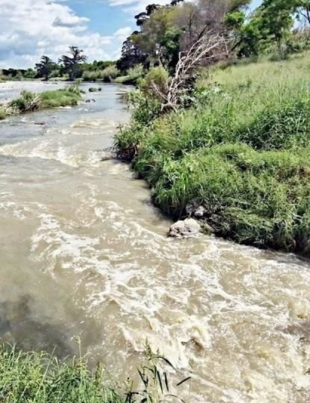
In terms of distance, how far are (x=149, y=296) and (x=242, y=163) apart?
144 inches

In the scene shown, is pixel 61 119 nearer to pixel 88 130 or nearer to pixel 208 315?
pixel 88 130

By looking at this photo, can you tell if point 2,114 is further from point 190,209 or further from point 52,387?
point 52,387

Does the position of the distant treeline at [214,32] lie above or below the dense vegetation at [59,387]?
above

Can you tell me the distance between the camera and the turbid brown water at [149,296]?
3986 mm

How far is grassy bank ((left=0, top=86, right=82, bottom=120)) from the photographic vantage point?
79.2ft

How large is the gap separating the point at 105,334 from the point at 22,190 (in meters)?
5.49

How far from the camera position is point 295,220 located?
645cm

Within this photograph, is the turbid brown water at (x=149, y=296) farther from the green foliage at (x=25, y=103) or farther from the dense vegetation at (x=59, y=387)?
the green foliage at (x=25, y=103)

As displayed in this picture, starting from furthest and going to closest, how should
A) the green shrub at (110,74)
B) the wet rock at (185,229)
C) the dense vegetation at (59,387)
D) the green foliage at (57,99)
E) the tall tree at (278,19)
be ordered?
the green shrub at (110,74)
the tall tree at (278,19)
the green foliage at (57,99)
the wet rock at (185,229)
the dense vegetation at (59,387)

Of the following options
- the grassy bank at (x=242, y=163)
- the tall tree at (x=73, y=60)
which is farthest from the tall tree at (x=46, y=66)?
the grassy bank at (x=242, y=163)

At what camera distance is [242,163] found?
779 cm

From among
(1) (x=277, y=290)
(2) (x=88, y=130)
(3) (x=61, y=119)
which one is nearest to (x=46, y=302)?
(1) (x=277, y=290)

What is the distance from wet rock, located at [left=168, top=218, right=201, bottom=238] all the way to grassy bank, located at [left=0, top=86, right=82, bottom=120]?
1750cm

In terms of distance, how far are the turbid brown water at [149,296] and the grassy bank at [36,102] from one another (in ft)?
54.1
